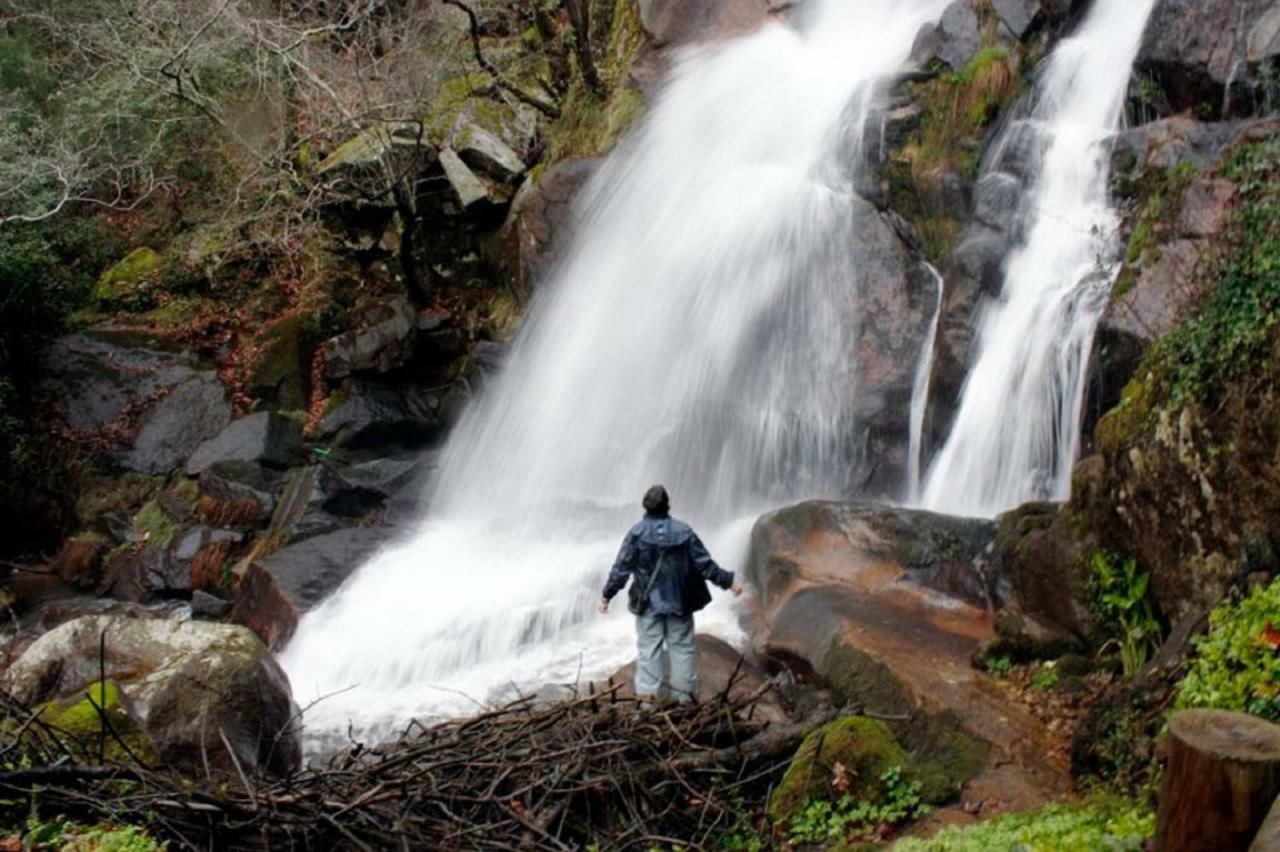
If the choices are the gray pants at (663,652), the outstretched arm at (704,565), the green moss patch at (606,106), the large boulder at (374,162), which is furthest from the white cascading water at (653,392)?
the large boulder at (374,162)

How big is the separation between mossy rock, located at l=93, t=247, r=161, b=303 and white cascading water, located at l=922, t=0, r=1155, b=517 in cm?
1470

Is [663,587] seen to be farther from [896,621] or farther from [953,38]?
[953,38]

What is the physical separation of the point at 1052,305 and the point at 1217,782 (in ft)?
23.6

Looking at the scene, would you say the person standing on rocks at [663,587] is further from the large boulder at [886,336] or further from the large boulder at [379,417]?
the large boulder at [379,417]

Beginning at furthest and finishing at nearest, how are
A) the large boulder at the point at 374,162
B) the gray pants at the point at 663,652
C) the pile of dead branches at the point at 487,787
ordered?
the large boulder at the point at 374,162 → the gray pants at the point at 663,652 → the pile of dead branches at the point at 487,787

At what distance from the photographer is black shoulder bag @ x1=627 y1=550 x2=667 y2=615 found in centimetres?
680

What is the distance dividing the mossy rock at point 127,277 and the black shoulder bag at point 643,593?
1473 cm

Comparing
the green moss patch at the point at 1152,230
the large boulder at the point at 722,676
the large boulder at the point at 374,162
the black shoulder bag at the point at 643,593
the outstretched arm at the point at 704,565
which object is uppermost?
the large boulder at the point at 374,162

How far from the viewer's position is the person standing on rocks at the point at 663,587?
6801mm

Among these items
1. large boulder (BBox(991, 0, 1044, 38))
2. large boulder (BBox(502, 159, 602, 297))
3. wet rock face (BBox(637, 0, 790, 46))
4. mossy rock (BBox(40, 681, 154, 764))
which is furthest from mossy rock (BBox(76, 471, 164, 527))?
large boulder (BBox(991, 0, 1044, 38))

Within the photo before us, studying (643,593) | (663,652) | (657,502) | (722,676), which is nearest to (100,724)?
(643,593)

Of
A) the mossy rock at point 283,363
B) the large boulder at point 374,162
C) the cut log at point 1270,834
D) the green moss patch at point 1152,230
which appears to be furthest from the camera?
the mossy rock at point 283,363

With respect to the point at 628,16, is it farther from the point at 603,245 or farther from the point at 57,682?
the point at 57,682

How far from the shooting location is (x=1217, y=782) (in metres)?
3.45
